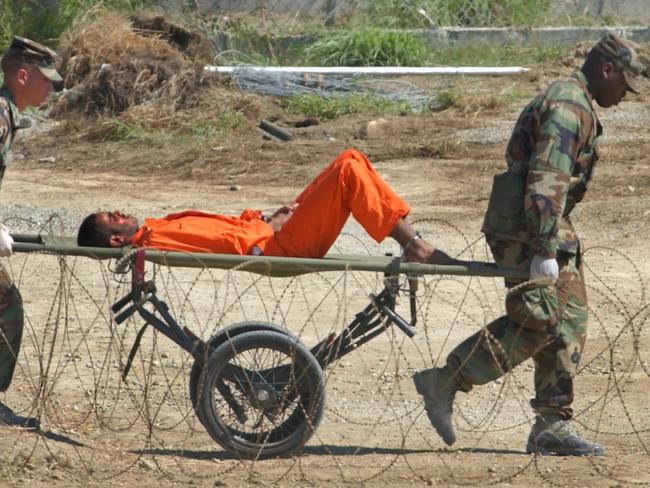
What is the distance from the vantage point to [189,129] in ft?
48.6

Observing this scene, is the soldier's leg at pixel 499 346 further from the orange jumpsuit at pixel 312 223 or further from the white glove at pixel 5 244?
the white glove at pixel 5 244

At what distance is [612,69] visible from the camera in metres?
5.82

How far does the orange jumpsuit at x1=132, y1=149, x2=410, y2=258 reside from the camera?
585 cm

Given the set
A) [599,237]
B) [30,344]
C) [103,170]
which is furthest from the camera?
[103,170]

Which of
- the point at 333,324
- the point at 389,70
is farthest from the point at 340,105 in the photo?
the point at 333,324

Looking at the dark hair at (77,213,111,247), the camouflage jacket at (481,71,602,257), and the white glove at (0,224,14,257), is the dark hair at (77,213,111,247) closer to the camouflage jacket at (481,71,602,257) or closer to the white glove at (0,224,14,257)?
the white glove at (0,224,14,257)

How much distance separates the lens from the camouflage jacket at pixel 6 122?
19.1 ft

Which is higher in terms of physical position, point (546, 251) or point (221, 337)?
point (546, 251)

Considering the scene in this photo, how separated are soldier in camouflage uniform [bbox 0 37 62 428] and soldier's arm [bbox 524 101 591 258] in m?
2.10

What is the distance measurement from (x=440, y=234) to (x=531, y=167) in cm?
509

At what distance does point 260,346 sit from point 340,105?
9.52 metres

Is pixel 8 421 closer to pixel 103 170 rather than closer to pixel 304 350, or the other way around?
pixel 304 350

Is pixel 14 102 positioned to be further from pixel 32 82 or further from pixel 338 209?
pixel 338 209

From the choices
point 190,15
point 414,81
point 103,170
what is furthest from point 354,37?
point 103,170
